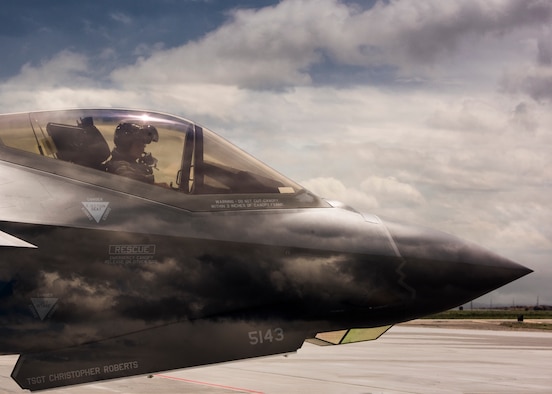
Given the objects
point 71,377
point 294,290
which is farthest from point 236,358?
point 71,377

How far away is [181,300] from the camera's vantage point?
8484 mm

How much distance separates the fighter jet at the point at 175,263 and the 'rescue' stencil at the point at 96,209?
0.05 feet

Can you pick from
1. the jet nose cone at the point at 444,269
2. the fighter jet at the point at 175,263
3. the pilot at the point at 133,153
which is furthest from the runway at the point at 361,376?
the pilot at the point at 133,153

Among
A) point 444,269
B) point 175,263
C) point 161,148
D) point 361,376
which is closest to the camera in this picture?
point 175,263

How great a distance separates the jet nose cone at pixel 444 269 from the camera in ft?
29.2

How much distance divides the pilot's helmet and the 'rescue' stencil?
77cm

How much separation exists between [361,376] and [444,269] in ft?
40.4

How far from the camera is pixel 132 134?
29.9 ft

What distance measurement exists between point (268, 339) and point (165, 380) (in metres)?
11.9

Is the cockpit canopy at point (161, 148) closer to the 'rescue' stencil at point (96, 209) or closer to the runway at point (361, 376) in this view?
the 'rescue' stencil at point (96, 209)

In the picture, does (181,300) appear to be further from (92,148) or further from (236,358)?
(92,148)

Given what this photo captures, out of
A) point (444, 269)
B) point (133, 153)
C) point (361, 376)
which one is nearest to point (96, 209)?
point (133, 153)

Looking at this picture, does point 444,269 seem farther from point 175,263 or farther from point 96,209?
point 96,209

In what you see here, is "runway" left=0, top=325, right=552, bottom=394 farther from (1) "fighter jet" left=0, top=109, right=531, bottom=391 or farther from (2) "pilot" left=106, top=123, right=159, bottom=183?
(2) "pilot" left=106, top=123, right=159, bottom=183
